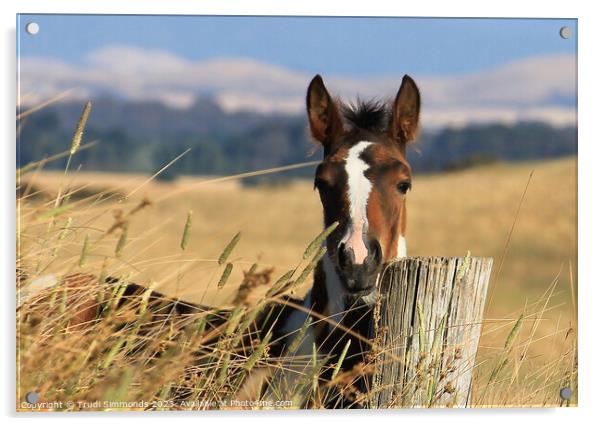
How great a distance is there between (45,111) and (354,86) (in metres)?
1.68

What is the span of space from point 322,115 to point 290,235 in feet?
28.7

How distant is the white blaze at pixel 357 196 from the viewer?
318 centimetres

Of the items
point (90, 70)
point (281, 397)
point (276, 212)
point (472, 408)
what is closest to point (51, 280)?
point (281, 397)

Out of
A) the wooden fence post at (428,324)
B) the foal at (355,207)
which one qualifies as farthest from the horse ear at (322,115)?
the wooden fence post at (428,324)

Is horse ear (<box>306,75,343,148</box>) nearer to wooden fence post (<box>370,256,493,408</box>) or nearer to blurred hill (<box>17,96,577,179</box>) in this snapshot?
blurred hill (<box>17,96,577,179</box>)

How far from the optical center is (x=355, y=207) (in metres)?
3.35

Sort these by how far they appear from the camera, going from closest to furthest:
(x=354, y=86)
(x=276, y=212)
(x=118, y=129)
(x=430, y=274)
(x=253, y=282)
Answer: (x=253, y=282)
(x=430, y=274)
(x=354, y=86)
(x=118, y=129)
(x=276, y=212)

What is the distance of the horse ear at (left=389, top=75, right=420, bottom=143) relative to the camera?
3730mm

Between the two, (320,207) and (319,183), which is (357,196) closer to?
(319,183)

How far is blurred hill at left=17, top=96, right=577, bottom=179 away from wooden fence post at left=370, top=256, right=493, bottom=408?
4.55ft

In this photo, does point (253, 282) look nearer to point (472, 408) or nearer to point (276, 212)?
point (472, 408)

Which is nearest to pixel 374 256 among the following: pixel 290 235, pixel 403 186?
pixel 403 186

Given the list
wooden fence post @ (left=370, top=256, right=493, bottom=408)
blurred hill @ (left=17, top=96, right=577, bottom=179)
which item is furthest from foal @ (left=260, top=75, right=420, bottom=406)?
blurred hill @ (left=17, top=96, right=577, bottom=179)

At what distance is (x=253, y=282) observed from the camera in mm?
2211
